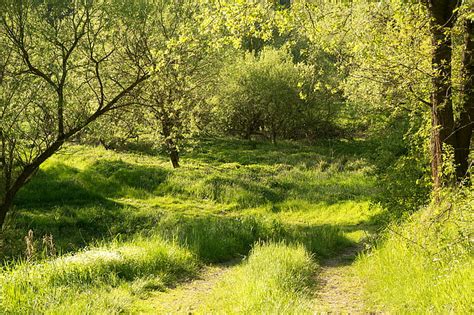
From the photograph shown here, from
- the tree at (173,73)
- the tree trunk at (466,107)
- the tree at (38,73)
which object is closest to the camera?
the tree trunk at (466,107)

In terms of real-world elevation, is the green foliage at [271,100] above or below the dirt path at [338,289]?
above

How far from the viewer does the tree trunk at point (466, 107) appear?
9000 millimetres

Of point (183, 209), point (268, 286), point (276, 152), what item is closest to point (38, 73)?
point (183, 209)

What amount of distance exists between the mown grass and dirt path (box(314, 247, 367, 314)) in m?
0.26

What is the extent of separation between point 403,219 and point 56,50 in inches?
500

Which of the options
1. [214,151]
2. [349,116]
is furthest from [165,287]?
[349,116]

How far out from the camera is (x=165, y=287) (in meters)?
7.74

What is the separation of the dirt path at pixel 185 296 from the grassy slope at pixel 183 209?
334 millimetres

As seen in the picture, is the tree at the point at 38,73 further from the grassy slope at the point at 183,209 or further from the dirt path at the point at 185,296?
the dirt path at the point at 185,296

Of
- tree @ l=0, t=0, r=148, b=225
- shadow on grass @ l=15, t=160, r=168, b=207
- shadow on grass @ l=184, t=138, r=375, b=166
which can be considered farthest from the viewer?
shadow on grass @ l=184, t=138, r=375, b=166

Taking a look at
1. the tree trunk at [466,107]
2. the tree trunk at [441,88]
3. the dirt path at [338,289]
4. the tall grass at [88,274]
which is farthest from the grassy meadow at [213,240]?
the tree trunk at [466,107]

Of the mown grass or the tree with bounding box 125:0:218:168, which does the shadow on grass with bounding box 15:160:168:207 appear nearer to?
the tree with bounding box 125:0:218:168

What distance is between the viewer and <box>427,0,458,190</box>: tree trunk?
8641 mm

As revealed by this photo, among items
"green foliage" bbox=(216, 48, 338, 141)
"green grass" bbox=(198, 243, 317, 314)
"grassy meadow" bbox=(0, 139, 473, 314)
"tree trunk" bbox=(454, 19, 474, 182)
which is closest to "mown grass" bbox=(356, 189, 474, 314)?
"grassy meadow" bbox=(0, 139, 473, 314)
